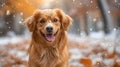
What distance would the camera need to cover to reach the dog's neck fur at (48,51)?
281 cm

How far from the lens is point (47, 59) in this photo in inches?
112

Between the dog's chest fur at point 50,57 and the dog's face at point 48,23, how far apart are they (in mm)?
115

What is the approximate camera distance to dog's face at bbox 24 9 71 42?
270 cm

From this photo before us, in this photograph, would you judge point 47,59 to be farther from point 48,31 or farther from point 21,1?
point 21,1


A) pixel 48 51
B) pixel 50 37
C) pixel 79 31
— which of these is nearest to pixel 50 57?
pixel 48 51

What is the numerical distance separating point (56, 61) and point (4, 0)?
0.65 m

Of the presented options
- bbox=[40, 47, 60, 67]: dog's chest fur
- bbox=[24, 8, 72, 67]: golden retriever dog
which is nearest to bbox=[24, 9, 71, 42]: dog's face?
bbox=[24, 8, 72, 67]: golden retriever dog

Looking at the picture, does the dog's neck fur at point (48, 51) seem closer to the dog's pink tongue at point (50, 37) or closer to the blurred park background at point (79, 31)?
the dog's pink tongue at point (50, 37)

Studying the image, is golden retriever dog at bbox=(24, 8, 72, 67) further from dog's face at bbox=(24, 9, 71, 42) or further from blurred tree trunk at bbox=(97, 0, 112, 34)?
blurred tree trunk at bbox=(97, 0, 112, 34)

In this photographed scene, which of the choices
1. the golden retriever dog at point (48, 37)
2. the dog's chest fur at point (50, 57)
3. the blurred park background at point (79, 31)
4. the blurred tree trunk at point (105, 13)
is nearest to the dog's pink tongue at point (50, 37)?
the golden retriever dog at point (48, 37)

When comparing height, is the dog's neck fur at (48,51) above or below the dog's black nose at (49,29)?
below

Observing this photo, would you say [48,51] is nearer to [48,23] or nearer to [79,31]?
[48,23]

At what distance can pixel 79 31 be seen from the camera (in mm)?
3232

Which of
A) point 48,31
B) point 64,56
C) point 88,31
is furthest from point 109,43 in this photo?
point 48,31
